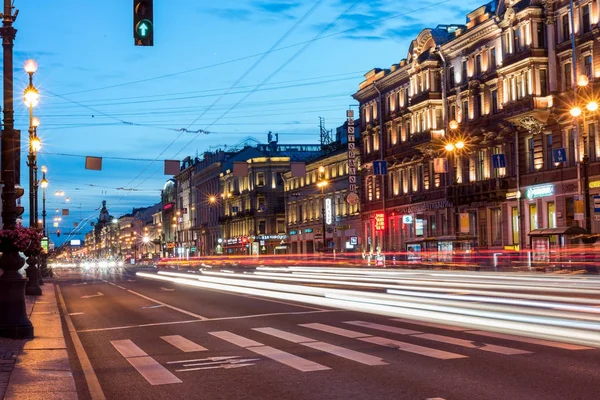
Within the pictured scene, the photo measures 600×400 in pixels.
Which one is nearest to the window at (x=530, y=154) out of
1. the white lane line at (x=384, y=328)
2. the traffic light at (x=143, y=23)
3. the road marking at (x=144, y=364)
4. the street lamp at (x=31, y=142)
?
the street lamp at (x=31, y=142)

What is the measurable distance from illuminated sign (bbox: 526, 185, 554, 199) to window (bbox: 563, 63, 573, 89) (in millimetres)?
5961

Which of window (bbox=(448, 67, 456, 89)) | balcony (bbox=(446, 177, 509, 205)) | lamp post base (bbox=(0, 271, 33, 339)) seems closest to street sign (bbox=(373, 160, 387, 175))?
balcony (bbox=(446, 177, 509, 205))

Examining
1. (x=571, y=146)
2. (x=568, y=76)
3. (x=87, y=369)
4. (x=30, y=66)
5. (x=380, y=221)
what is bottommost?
(x=87, y=369)

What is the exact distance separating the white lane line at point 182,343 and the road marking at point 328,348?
1.72 meters

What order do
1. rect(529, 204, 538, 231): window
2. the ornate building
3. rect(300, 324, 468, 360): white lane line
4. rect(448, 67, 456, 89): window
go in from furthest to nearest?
rect(448, 67, 456, 89): window → rect(529, 204, 538, 231): window → the ornate building → rect(300, 324, 468, 360): white lane line

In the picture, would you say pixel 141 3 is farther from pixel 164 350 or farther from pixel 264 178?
pixel 264 178

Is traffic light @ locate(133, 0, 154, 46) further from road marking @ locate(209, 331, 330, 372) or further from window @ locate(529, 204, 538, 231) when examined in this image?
window @ locate(529, 204, 538, 231)

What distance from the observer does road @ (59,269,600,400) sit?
10.1 meters

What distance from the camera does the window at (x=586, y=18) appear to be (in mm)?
45459

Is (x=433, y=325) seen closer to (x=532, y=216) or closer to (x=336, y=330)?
(x=336, y=330)

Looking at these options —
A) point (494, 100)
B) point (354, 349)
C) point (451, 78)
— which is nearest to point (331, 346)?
point (354, 349)

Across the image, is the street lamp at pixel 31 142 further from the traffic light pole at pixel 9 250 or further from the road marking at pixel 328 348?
the road marking at pixel 328 348

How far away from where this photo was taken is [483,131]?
55.6m

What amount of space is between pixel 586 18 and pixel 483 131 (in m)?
11.9
